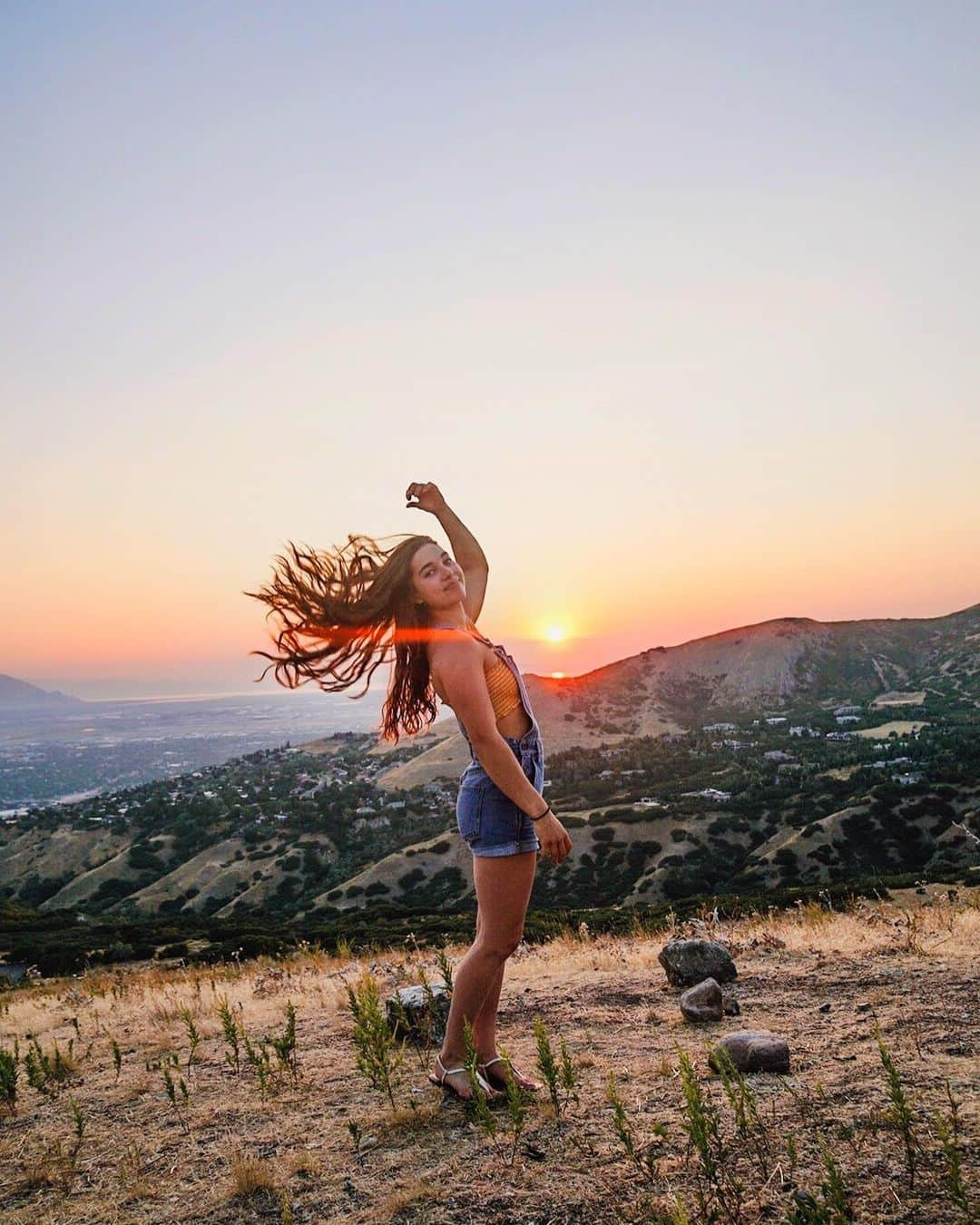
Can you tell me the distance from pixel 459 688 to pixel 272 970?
7.93 meters

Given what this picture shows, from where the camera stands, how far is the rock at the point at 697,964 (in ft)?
→ 19.5

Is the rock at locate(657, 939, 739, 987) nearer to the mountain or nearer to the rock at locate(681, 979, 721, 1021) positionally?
the rock at locate(681, 979, 721, 1021)

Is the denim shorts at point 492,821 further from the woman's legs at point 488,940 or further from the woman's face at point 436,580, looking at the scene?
the woman's face at point 436,580

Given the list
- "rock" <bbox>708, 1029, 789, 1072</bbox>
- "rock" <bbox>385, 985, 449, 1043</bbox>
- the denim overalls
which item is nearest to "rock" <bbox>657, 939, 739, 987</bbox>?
"rock" <bbox>385, 985, 449, 1043</bbox>

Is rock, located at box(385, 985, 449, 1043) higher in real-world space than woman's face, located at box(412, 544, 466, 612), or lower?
lower

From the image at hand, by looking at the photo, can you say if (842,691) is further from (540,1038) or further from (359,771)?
(540,1038)

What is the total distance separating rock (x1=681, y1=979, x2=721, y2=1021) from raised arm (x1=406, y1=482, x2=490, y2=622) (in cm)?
290

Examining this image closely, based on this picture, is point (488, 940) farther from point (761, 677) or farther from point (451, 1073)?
point (761, 677)

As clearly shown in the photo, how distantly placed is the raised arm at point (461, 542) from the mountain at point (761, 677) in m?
106

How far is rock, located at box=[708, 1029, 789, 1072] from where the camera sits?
3676 millimetres

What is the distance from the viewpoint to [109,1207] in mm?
3139

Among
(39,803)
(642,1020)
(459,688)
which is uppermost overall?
(459,688)

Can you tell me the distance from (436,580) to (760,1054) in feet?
9.07

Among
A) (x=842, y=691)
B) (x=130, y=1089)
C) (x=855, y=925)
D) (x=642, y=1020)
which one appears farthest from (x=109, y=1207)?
(x=842, y=691)
